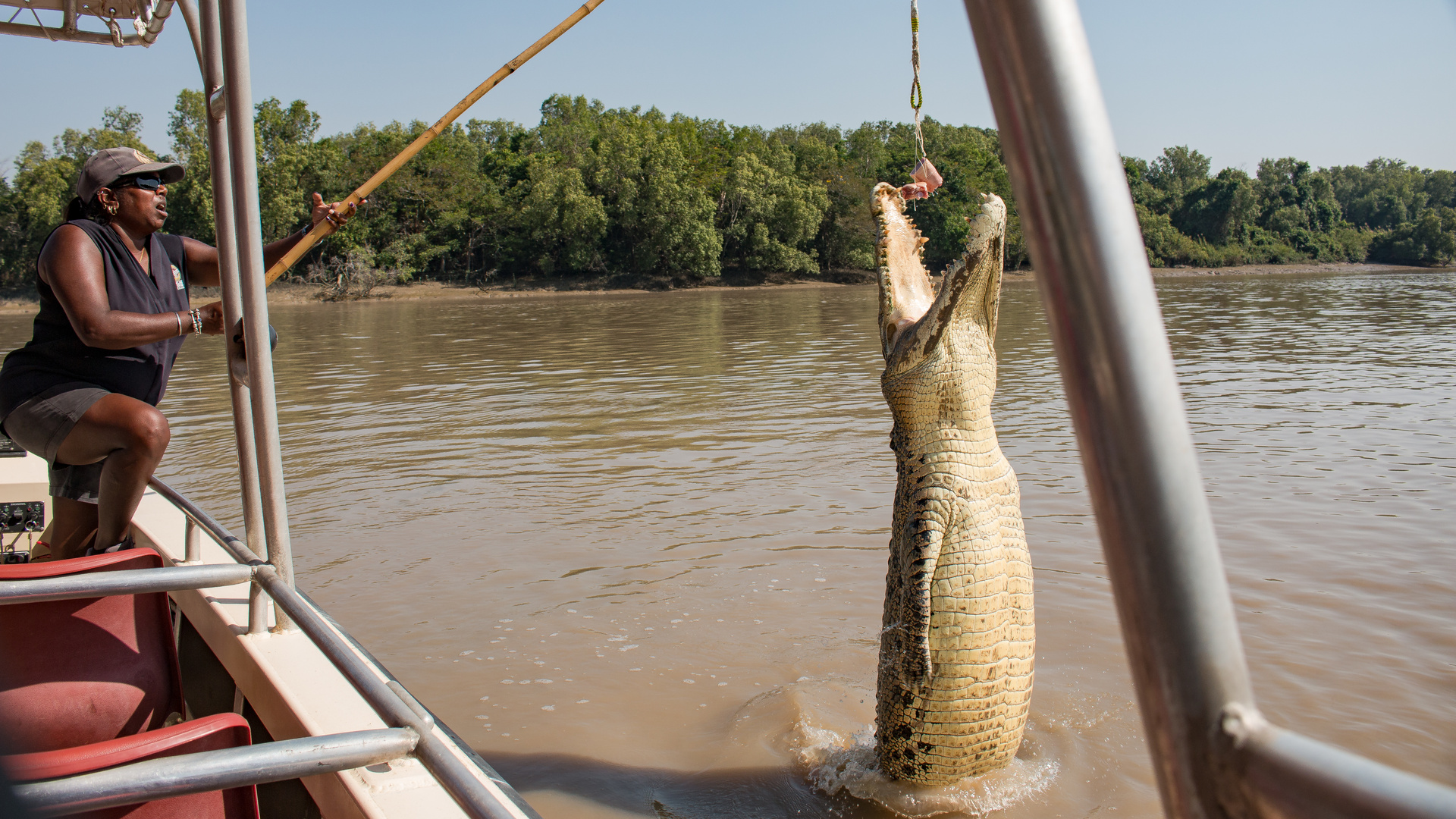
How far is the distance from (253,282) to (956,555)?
194 centimetres

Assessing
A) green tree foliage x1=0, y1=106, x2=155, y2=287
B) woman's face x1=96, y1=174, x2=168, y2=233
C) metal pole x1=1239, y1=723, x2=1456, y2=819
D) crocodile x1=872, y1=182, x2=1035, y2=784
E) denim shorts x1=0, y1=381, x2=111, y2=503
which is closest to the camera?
metal pole x1=1239, y1=723, x2=1456, y2=819

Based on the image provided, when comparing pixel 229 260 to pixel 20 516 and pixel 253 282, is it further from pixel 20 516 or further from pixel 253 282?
pixel 20 516

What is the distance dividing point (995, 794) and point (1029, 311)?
74.8 ft

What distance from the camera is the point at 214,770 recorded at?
49.5 inches

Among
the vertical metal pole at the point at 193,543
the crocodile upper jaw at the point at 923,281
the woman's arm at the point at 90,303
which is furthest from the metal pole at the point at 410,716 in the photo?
the crocodile upper jaw at the point at 923,281

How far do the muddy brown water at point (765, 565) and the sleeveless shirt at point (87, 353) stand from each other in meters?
1.70

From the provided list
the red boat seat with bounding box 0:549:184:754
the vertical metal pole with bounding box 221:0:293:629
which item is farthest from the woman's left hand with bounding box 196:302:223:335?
the red boat seat with bounding box 0:549:184:754

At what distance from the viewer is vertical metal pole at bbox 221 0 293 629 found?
2166 millimetres

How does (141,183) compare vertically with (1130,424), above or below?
above

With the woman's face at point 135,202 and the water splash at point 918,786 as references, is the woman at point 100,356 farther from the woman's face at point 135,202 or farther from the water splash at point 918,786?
the water splash at point 918,786

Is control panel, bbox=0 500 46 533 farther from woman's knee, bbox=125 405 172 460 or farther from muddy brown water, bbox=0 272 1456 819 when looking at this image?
woman's knee, bbox=125 405 172 460

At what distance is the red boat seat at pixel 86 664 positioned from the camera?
1.98m

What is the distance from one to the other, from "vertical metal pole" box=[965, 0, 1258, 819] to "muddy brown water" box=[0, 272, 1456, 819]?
2581 mm

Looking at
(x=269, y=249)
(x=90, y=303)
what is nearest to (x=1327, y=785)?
(x=90, y=303)
